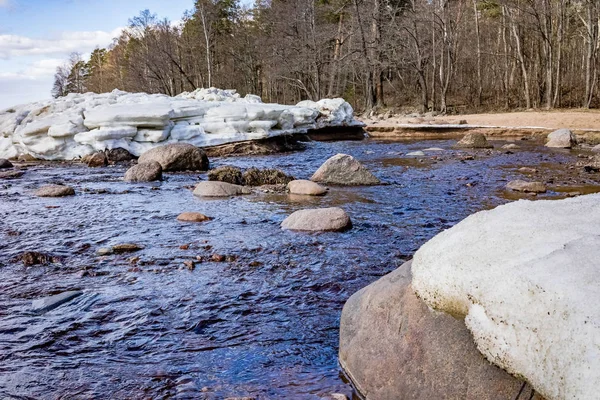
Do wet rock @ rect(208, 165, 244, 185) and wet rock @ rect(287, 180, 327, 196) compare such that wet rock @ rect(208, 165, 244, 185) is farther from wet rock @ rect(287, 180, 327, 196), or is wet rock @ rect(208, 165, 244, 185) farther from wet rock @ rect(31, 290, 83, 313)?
wet rock @ rect(31, 290, 83, 313)

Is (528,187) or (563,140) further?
(563,140)

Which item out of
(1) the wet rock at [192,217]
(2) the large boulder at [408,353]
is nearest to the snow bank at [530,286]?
(2) the large boulder at [408,353]

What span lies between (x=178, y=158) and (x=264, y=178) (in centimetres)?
287

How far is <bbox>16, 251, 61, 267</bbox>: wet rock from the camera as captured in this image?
451cm

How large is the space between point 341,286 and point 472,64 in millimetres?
29667

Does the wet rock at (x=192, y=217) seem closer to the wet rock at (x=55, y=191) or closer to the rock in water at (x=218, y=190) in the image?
the rock in water at (x=218, y=190)

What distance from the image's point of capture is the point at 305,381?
2.49 m

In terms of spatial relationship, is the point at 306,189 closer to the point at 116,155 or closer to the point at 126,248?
the point at 126,248

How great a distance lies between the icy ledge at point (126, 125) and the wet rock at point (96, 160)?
1.60 ft

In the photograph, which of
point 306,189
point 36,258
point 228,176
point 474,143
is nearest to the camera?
point 36,258

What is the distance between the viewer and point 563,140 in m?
13.1

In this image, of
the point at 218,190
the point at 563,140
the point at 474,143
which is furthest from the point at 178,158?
the point at 563,140

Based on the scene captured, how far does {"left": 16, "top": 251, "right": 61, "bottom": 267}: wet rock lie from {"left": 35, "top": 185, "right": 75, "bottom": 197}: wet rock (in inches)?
152

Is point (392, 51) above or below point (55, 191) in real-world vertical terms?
above
